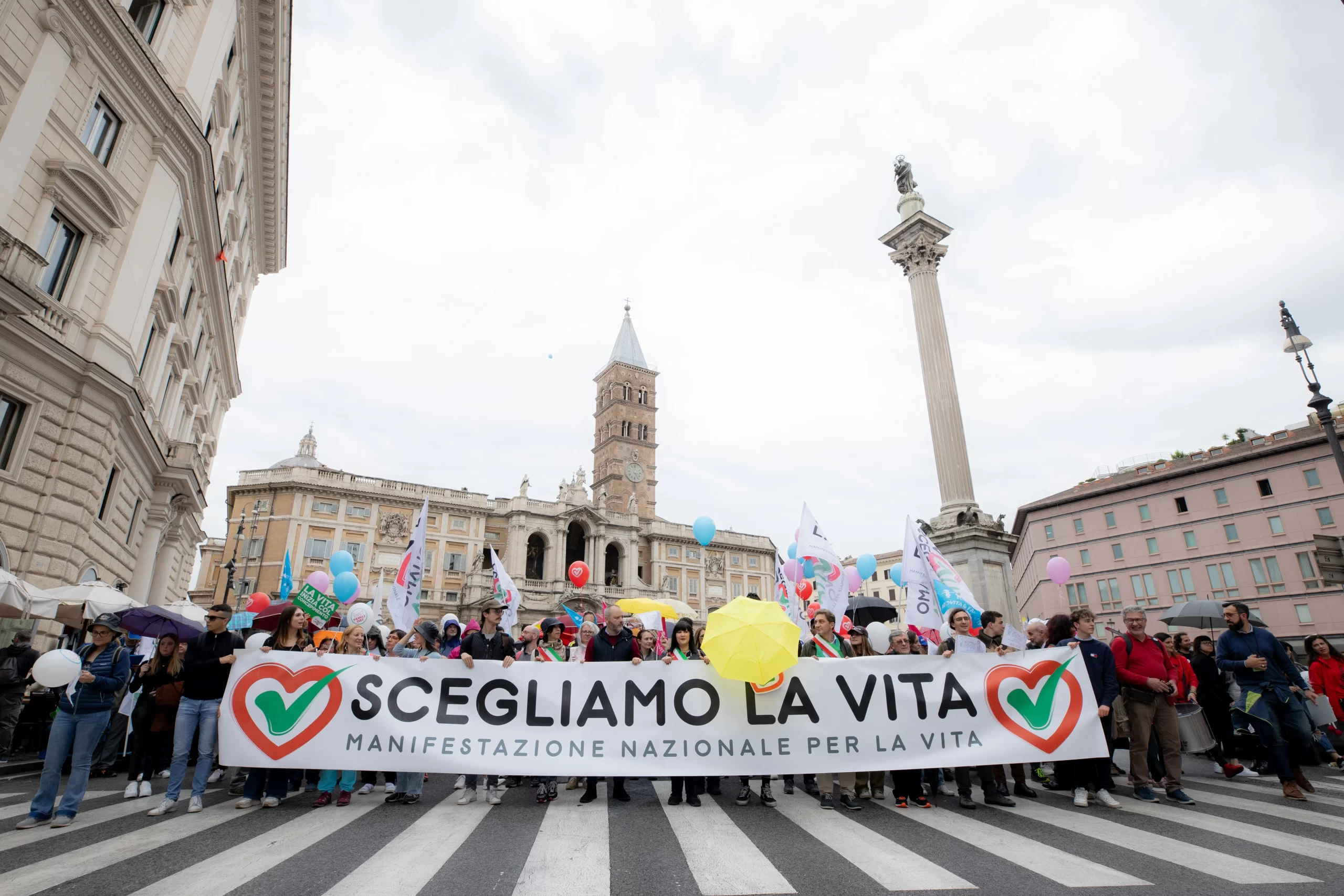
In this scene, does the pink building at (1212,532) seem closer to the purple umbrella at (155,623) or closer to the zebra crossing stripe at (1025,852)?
the zebra crossing stripe at (1025,852)

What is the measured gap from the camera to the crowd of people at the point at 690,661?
20.6 ft

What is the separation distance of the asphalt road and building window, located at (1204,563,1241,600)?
4296cm

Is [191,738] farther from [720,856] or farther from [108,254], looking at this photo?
[108,254]

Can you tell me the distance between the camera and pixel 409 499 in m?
53.8

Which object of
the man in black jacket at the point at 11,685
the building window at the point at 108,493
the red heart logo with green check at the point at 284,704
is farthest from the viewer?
the building window at the point at 108,493

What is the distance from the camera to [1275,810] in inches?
241

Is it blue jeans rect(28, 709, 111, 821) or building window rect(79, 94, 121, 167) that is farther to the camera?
building window rect(79, 94, 121, 167)

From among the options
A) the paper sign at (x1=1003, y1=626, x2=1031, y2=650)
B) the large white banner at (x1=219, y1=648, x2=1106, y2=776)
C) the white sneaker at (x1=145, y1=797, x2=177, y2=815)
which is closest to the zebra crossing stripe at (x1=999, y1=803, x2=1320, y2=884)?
the large white banner at (x1=219, y1=648, x2=1106, y2=776)

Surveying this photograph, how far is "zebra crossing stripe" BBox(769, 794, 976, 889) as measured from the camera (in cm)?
418

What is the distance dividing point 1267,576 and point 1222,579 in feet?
7.37

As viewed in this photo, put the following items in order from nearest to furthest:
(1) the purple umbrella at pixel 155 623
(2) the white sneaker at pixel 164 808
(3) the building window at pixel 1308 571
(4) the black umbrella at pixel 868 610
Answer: (2) the white sneaker at pixel 164 808 < (1) the purple umbrella at pixel 155 623 < (4) the black umbrella at pixel 868 610 < (3) the building window at pixel 1308 571

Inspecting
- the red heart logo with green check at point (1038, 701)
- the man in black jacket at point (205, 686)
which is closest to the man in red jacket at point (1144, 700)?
the red heart logo with green check at point (1038, 701)

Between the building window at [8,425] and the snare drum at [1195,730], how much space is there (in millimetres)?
19689

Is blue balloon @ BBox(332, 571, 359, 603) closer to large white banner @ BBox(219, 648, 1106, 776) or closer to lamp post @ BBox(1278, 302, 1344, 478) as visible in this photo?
large white banner @ BBox(219, 648, 1106, 776)
